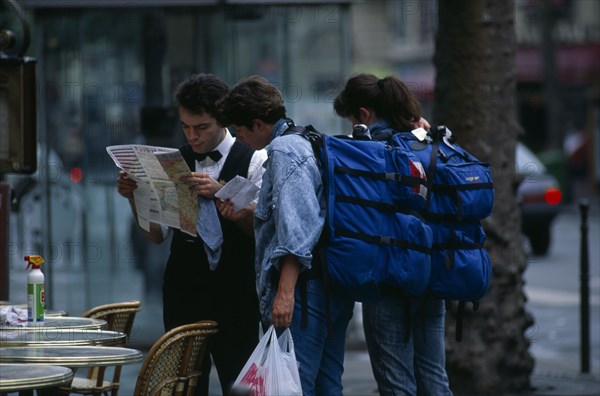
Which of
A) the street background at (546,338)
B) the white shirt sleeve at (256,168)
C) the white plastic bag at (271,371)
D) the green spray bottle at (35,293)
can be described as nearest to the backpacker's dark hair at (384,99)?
the white shirt sleeve at (256,168)

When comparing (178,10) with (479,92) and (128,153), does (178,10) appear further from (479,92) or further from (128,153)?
(128,153)

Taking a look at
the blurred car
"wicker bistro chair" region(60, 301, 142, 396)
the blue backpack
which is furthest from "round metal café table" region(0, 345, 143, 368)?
the blurred car

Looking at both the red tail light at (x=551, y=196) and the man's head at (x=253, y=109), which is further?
the red tail light at (x=551, y=196)

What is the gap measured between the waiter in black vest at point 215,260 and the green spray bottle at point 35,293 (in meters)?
0.52

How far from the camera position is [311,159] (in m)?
5.11

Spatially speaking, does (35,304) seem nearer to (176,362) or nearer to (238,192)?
(176,362)

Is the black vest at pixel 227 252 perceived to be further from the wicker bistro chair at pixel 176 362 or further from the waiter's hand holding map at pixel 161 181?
the wicker bistro chair at pixel 176 362

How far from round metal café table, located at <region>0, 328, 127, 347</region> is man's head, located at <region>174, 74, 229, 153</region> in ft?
3.12

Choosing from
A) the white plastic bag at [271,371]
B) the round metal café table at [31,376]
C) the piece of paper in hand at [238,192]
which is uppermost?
the piece of paper in hand at [238,192]

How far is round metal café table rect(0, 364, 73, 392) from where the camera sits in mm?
4156

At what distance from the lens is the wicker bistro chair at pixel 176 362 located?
4.85 metres

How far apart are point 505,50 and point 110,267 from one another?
4.15 meters

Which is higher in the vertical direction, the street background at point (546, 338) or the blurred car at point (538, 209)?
the blurred car at point (538, 209)

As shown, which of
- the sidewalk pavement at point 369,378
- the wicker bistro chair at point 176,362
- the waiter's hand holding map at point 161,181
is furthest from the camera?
the sidewalk pavement at point 369,378
